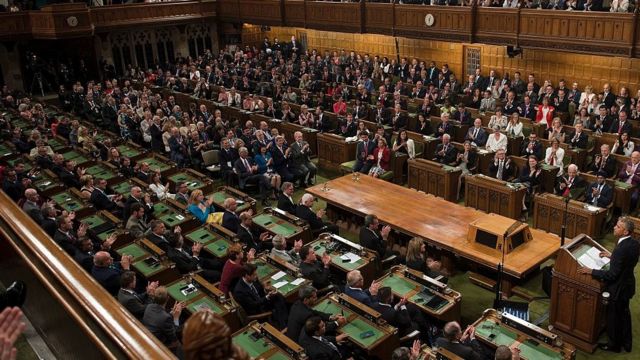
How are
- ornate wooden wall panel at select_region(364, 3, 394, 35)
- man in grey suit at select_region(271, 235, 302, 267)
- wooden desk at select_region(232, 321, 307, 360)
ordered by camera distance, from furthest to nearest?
1. ornate wooden wall panel at select_region(364, 3, 394, 35)
2. man in grey suit at select_region(271, 235, 302, 267)
3. wooden desk at select_region(232, 321, 307, 360)

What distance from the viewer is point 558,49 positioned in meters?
15.0

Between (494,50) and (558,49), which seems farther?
(494,50)

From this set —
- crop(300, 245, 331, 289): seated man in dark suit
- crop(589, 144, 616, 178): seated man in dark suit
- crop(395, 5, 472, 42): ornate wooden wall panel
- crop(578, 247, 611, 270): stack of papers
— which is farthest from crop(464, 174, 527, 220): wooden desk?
crop(395, 5, 472, 42): ornate wooden wall panel

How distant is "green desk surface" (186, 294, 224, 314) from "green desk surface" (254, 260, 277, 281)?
0.84m

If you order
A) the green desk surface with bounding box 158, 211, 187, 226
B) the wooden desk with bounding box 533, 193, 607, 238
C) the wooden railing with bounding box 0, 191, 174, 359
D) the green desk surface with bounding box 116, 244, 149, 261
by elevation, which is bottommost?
the wooden desk with bounding box 533, 193, 607, 238

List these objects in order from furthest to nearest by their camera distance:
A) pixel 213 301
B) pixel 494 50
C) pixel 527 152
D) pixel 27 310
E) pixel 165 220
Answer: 1. pixel 494 50
2. pixel 527 152
3. pixel 165 220
4. pixel 213 301
5. pixel 27 310

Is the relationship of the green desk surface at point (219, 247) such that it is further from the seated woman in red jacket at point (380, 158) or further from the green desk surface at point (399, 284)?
the seated woman in red jacket at point (380, 158)

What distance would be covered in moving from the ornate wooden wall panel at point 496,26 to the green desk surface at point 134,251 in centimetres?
1176

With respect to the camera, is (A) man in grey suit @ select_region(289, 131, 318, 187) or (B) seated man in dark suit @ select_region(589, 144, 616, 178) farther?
(A) man in grey suit @ select_region(289, 131, 318, 187)

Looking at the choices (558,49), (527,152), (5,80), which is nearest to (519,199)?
(527,152)

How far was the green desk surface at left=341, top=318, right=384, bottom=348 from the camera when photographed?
638cm

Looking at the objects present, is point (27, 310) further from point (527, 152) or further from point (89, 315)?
point (527, 152)

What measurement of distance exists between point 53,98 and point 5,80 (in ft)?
6.59

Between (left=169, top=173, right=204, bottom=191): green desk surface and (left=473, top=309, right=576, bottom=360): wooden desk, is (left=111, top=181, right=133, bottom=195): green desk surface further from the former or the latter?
(left=473, top=309, right=576, bottom=360): wooden desk
